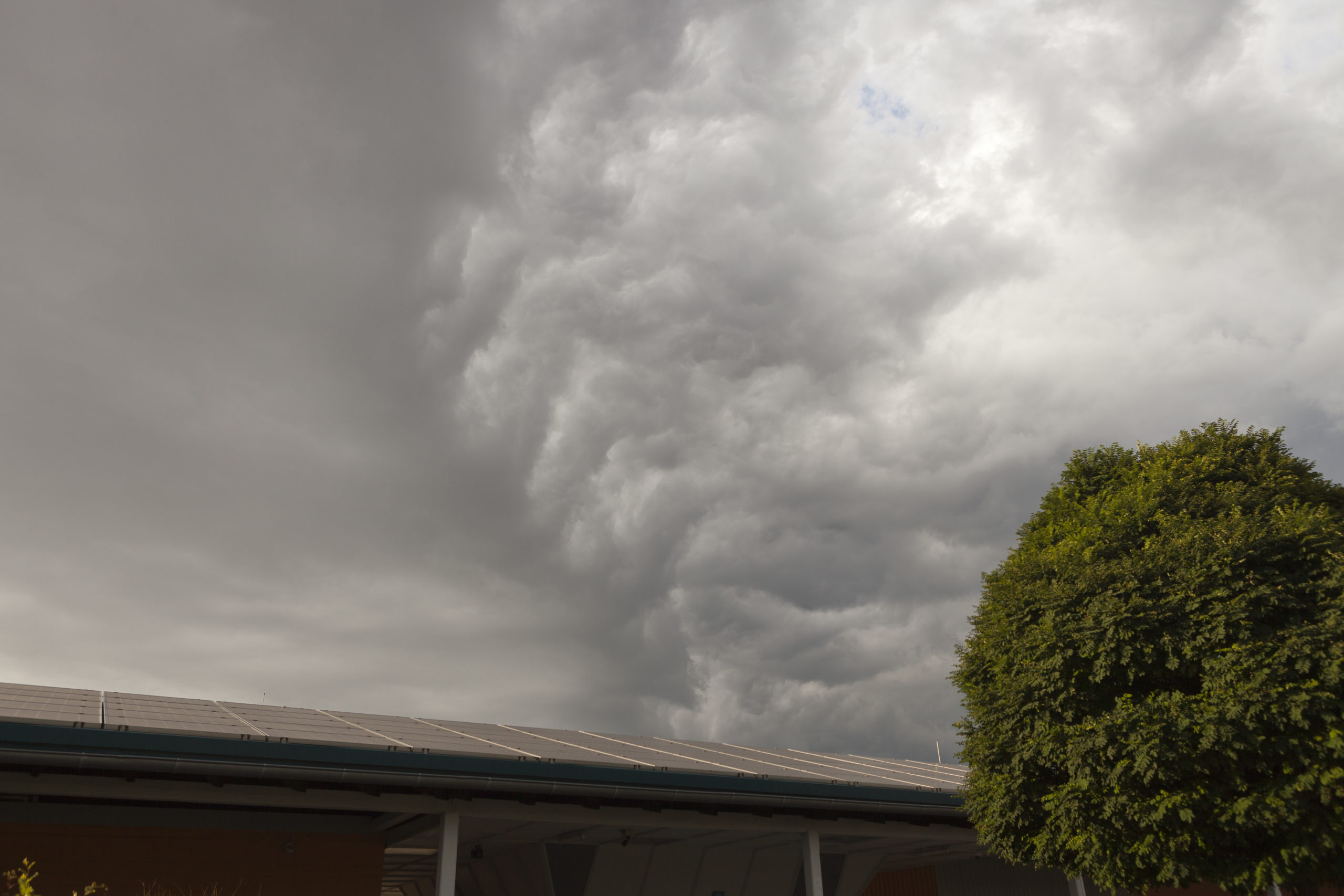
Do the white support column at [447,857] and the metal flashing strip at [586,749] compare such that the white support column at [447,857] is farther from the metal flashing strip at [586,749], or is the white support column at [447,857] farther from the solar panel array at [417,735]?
the metal flashing strip at [586,749]

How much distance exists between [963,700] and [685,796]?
8.17 m

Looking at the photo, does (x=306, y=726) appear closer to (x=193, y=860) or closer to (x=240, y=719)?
(x=240, y=719)

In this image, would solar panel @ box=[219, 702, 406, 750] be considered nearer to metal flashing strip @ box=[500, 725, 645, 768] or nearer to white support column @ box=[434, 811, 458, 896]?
white support column @ box=[434, 811, 458, 896]

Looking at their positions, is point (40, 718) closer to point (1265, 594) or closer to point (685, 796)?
point (685, 796)

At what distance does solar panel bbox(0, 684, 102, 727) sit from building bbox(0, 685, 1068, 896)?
0.34 ft

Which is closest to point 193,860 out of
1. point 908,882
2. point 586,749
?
point 586,749

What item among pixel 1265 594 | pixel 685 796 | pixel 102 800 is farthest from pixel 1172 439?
pixel 102 800

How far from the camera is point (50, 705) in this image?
1748cm

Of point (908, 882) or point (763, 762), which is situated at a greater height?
point (763, 762)

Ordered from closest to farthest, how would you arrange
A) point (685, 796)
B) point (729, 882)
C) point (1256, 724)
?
point (1256, 724), point (685, 796), point (729, 882)

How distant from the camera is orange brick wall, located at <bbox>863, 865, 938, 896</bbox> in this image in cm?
3572

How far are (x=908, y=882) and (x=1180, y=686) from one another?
22499 millimetres

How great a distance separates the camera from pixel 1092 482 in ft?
78.4

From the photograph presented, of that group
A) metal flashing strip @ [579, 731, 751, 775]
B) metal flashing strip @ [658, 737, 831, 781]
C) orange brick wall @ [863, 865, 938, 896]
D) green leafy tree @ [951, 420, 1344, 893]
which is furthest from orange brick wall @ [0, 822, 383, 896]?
orange brick wall @ [863, 865, 938, 896]
